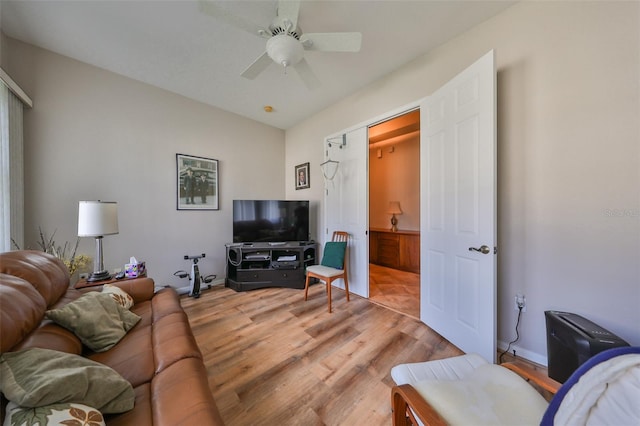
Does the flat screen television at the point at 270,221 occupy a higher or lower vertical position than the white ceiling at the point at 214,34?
lower

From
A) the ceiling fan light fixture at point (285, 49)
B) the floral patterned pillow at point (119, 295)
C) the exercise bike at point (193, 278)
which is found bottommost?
the exercise bike at point (193, 278)

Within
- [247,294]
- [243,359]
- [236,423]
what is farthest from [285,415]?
[247,294]

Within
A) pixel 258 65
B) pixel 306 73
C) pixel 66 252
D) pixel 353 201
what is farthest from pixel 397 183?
pixel 66 252

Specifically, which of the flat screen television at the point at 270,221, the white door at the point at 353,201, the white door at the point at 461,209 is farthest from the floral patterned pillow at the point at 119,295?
the white door at the point at 461,209

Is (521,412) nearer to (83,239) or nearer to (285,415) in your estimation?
(285,415)

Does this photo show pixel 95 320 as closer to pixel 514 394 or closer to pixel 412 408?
pixel 412 408

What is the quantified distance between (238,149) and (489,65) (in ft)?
10.7

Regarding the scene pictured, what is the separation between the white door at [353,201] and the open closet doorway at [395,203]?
525 mm

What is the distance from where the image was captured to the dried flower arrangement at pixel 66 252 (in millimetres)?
2111

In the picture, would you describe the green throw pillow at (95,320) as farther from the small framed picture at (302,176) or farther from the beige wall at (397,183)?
the beige wall at (397,183)

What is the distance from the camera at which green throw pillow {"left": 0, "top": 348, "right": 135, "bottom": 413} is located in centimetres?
60

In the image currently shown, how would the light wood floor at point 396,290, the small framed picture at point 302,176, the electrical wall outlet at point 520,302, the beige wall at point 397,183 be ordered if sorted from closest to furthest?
the electrical wall outlet at point 520,302 < the light wood floor at point 396,290 < the small framed picture at point 302,176 < the beige wall at point 397,183

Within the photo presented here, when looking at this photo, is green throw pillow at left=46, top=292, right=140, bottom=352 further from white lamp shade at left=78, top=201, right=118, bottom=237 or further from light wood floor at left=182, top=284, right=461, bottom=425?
white lamp shade at left=78, top=201, right=118, bottom=237

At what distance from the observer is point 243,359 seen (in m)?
1.67
